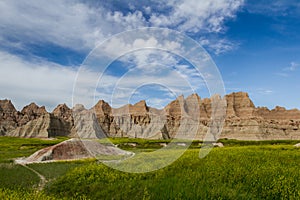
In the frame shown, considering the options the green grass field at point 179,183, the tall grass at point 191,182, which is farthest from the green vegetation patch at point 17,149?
the tall grass at point 191,182

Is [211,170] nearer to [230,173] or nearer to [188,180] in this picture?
[230,173]

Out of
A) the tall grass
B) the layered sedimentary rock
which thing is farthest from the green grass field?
the layered sedimentary rock

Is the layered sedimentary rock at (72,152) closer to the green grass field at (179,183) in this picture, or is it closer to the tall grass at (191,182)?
the green grass field at (179,183)

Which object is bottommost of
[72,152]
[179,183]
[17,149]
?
[179,183]

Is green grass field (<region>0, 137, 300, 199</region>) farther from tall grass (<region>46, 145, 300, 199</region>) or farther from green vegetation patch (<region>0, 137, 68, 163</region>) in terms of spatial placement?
green vegetation patch (<region>0, 137, 68, 163</region>)

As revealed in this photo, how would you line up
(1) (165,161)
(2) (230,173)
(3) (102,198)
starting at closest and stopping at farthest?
(3) (102,198) → (2) (230,173) → (1) (165,161)

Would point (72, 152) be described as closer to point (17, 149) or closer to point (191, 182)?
point (17, 149)

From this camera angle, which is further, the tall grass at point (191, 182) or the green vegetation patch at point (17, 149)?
the green vegetation patch at point (17, 149)

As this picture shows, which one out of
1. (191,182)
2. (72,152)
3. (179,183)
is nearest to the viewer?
(179,183)

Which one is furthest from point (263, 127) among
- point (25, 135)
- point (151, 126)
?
point (25, 135)

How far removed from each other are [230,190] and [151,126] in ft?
570

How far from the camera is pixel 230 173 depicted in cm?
2052

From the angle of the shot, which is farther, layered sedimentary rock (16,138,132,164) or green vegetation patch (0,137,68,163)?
green vegetation patch (0,137,68,163)

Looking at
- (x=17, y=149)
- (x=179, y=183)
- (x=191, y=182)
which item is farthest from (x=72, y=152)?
(x=191, y=182)
